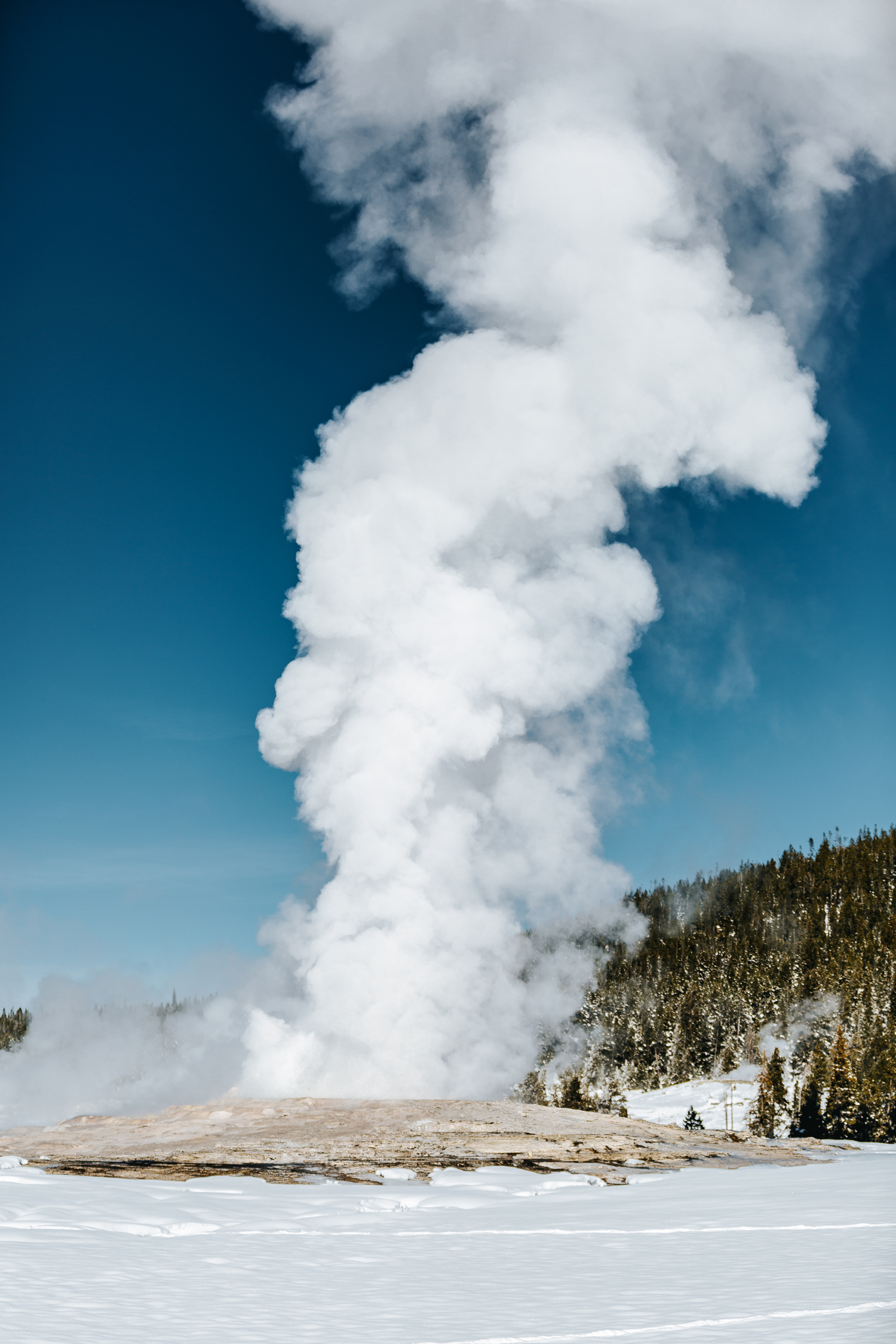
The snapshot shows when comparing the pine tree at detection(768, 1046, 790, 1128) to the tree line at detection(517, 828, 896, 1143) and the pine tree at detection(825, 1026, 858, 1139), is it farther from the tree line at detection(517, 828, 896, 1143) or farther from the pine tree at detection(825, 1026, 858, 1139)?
the pine tree at detection(825, 1026, 858, 1139)

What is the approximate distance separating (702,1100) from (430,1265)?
326ft

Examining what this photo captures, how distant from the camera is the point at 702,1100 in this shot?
343 feet

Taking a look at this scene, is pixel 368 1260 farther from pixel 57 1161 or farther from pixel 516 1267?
pixel 57 1161

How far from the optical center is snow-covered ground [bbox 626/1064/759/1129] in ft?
312

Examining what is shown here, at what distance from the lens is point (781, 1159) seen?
40.8 m

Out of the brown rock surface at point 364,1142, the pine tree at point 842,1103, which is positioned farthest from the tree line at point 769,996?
the brown rock surface at point 364,1142

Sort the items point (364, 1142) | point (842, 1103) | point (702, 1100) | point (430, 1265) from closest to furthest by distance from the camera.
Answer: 1. point (430, 1265)
2. point (364, 1142)
3. point (842, 1103)
4. point (702, 1100)

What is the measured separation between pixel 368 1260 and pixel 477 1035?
2163 inches

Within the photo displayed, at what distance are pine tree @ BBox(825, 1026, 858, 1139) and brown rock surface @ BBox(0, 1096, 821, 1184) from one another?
24.6 meters

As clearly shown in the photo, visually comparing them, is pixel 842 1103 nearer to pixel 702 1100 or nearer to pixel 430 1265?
pixel 702 1100

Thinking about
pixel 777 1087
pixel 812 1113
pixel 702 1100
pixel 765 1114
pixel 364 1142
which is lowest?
pixel 702 1100

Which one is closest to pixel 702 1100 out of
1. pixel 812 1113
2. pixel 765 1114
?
pixel 765 1114

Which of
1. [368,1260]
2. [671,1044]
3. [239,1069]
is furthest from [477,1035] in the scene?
[671,1044]

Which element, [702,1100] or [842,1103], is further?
[702,1100]
